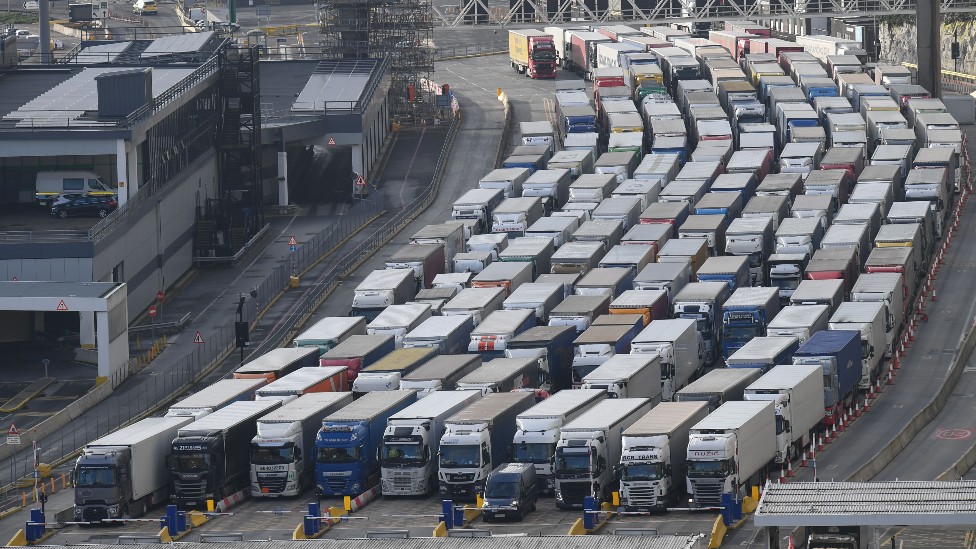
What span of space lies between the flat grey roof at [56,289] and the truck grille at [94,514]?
2348 centimetres

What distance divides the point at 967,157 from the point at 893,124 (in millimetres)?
8022

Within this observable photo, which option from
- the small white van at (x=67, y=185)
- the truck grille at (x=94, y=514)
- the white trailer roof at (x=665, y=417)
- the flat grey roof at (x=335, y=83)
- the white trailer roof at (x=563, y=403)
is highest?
the flat grey roof at (x=335, y=83)

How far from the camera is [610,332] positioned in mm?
82500

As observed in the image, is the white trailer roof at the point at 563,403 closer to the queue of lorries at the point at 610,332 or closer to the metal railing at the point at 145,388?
the queue of lorries at the point at 610,332

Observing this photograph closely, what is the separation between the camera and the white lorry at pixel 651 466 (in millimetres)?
66562

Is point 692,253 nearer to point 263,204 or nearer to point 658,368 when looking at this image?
point 658,368

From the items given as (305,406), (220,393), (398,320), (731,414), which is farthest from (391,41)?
(731,414)

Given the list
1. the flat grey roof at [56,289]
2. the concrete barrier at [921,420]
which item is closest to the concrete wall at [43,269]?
the flat grey roof at [56,289]

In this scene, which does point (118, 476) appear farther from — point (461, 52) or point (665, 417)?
point (461, 52)

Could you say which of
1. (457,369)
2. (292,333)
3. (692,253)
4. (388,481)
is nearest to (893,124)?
(692,253)

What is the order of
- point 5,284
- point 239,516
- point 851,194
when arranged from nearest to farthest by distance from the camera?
point 239,516 < point 5,284 < point 851,194

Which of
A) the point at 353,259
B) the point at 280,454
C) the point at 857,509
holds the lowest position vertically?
the point at 353,259

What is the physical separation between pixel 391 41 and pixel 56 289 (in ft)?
213

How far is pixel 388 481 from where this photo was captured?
7106cm
